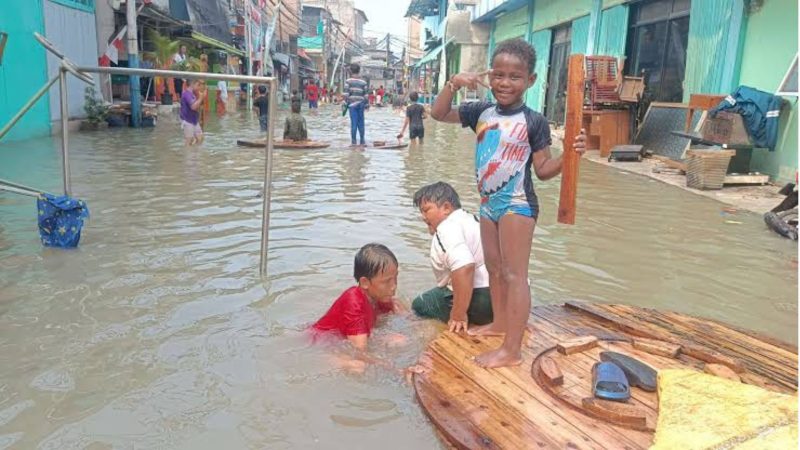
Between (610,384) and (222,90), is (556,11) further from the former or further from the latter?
(610,384)

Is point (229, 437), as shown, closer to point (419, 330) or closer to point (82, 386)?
point (82, 386)

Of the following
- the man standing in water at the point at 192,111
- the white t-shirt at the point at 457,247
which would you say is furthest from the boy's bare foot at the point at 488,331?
the man standing in water at the point at 192,111

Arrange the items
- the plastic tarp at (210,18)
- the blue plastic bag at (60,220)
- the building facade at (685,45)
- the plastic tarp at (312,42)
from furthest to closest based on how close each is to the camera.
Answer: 1. the plastic tarp at (312,42)
2. the plastic tarp at (210,18)
3. the building facade at (685,45)
4. the blue plastic bag at (60,220)

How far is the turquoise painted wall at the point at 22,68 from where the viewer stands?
40.6 feet

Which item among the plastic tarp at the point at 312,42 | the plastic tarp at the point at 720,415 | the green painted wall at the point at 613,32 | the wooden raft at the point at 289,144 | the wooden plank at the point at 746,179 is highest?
the plastic tarp at the point at 312,42

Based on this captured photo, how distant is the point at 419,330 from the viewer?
4.09 metres

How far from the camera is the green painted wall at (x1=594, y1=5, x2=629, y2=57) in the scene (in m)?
15.5

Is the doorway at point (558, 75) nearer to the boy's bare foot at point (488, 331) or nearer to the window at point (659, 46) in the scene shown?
the window at point (659, 46)

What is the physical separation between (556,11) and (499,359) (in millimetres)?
19830

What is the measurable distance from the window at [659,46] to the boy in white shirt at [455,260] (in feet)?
36.8

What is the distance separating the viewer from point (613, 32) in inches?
633

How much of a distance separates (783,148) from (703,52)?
3.20 meters

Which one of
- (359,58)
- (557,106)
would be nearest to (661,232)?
(557,106)

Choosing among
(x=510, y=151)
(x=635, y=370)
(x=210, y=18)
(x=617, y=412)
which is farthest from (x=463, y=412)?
(x=210, y=18)
